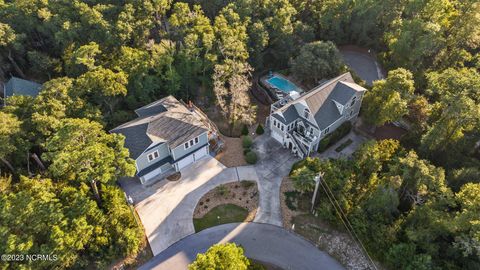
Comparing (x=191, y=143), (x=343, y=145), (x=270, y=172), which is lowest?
(x=270, y=172)

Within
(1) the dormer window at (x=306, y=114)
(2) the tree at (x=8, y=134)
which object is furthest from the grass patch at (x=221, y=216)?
(2) the tree at (x=8, y=134)

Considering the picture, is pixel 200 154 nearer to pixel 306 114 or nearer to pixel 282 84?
pixel 306 114

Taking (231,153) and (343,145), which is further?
(343,145)

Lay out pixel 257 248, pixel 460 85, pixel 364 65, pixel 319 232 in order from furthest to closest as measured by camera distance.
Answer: pixel 364 65, pixel 319 232, pixel 257 248, pixel 460 85

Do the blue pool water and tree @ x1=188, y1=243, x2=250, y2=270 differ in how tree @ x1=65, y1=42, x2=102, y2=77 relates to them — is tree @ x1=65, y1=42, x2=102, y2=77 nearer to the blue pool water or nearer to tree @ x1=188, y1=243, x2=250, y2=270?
the blue pool water

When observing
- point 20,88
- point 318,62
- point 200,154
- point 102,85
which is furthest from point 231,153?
point 20,88

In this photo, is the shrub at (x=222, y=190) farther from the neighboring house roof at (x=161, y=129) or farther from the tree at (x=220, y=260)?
the tree at (x=220, y=260)

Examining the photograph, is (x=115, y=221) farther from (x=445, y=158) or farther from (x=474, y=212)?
(x=445, y=158)
